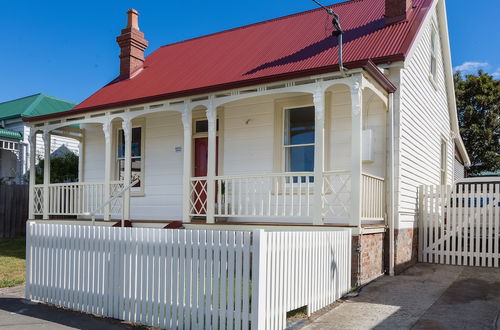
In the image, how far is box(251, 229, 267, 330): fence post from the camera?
5340 mm

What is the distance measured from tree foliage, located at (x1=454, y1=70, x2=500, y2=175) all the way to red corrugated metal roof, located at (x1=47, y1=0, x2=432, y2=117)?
1754cm

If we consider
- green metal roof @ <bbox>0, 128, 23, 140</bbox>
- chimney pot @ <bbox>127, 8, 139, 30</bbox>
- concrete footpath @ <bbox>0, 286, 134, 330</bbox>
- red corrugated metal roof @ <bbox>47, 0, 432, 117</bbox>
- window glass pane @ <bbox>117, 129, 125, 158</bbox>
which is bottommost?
concrete footpath @ <bbox>0, 286, 134, 330</bbox>

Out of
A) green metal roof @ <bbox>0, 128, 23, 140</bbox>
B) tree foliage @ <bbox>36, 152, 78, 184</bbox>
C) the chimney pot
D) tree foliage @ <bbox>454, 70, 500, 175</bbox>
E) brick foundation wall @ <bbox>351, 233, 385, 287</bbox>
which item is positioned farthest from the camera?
tree foliage @ <bbox>454, 70, 500, 175</bbox>

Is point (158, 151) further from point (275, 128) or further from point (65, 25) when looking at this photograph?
point (65, 25)

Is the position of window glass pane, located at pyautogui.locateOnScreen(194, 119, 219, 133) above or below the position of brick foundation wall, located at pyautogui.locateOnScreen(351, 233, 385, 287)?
above

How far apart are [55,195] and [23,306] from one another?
6.20m

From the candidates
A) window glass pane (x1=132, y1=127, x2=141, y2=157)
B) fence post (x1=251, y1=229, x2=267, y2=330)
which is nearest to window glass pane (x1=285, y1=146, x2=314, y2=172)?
window glass pane (x1=132, y1=127, x2=141, y2=157)

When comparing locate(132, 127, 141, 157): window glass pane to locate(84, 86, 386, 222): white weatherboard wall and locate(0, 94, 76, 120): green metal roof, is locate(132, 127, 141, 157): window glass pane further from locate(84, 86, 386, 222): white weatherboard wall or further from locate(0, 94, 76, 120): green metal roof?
locate(0, 94, 76, 120): green metal roof

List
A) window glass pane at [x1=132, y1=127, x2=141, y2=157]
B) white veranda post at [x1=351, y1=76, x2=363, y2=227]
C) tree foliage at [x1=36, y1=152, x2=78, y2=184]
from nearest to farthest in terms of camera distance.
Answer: white veranda post at [x1=351, y1=76, x2=363, y2=227]
window glass pane at [x1=132, y1=127, x2=141, y2=157]
tree foliage at [x1=36, y1=152, x2=78, y2=184]

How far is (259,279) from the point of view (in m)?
5.33

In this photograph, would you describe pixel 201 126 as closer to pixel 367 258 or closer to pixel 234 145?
pixel 234 145

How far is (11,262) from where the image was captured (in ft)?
38.2

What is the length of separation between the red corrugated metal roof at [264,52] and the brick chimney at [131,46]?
1.20 feet

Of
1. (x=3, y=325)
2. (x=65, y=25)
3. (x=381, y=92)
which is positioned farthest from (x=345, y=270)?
(x=65, y=25)
